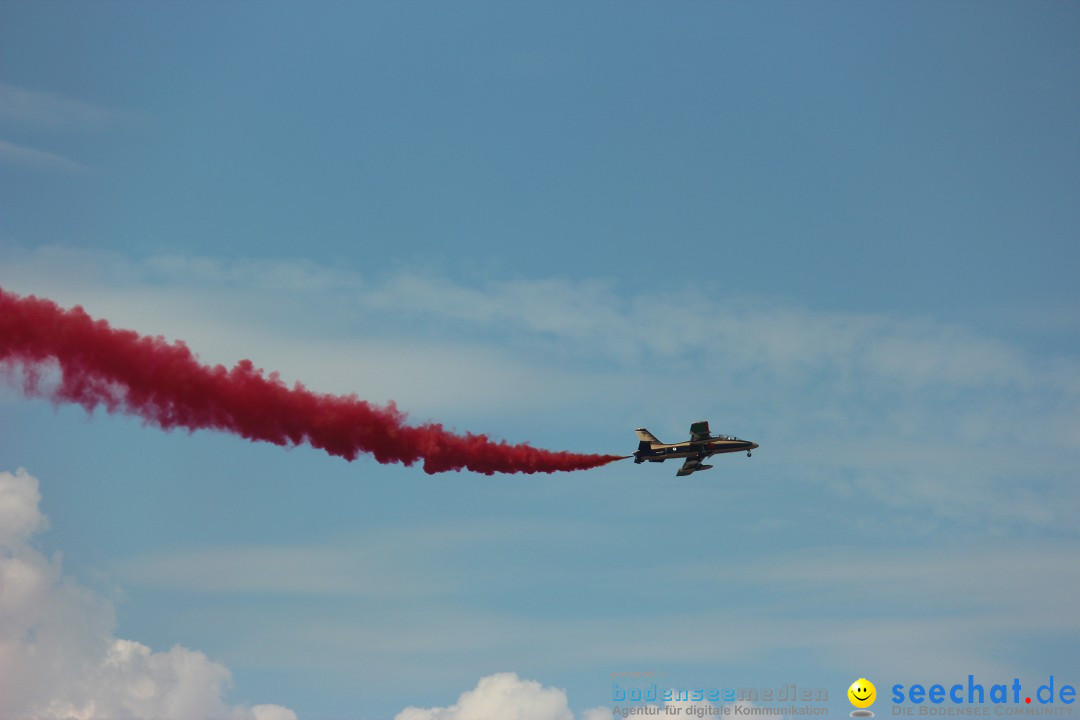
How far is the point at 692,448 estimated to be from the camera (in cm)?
13262

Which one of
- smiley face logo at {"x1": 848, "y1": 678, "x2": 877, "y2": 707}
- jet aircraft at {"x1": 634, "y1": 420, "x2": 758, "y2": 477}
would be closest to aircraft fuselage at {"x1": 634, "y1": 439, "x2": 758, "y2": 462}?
jet aircraft at {"x1": 634, "y1": 420, "x2": 758, "y2": 477}

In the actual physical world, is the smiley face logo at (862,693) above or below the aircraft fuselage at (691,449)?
below

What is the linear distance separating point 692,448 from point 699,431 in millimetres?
Answer: 1606

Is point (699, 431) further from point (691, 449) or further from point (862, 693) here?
point (862, 693)

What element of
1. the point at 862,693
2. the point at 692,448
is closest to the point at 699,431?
the point at 692,448

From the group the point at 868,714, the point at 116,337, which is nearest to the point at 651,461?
the point at 868,714

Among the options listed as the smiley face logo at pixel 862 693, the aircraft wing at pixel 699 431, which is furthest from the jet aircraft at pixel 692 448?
the smiley face logo at pixel 862 693

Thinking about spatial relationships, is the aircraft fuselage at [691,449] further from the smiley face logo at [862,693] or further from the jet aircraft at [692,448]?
the smiley face logo at [862,693]

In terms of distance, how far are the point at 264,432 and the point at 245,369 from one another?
194 inches

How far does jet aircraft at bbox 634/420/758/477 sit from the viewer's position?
428ft

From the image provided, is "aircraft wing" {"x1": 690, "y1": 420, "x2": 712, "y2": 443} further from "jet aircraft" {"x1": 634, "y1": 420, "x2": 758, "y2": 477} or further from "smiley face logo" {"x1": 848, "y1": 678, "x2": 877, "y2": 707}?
"smiley face logo" {"x1": 848, "y1": 678, "x2": 877, "y2": 707}

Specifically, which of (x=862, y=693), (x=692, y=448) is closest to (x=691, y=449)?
(x=692, y=448)

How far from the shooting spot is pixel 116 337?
112 metres

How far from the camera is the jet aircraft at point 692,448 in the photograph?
13038 cm
